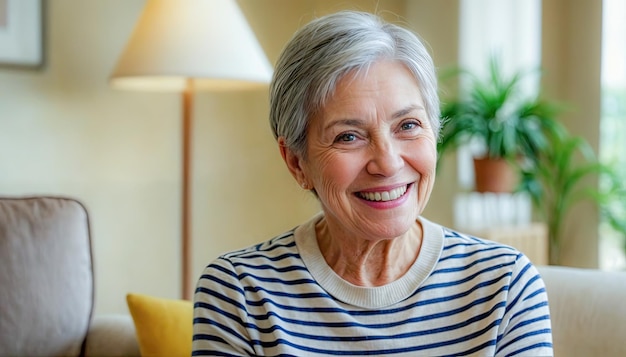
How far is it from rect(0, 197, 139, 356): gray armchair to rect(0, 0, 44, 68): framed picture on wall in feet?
2.66

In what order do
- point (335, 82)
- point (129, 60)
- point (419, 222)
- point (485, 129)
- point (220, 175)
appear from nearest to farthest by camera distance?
1. point (335, 82)
2. point (419, 222)
3. point (129, 60)
4. point (485, 129)
5. point (220, 175)

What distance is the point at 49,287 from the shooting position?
2.13 m

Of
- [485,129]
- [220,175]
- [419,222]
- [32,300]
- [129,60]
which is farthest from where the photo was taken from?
[220,175]

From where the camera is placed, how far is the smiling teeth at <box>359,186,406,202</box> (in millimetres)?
1330

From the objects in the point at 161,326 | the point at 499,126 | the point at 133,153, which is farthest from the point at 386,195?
the point at 133,153

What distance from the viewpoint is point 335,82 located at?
1.32 m

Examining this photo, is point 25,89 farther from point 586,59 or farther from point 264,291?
point 586,59

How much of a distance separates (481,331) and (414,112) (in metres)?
0.37

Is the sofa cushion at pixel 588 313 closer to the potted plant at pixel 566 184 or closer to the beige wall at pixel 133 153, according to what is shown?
the potted plant at pixel 566 184

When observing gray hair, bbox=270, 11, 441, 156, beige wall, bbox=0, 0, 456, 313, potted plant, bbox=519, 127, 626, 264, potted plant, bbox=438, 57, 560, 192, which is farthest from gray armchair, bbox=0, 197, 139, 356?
potted plant, bbox=519, 127, 626, 264

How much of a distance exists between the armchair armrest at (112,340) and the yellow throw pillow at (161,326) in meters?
0.17

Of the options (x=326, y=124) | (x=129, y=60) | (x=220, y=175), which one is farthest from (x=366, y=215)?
(x=220, y=175)

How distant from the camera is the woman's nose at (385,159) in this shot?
4.27 ft

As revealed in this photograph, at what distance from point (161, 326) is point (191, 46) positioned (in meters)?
0.98
